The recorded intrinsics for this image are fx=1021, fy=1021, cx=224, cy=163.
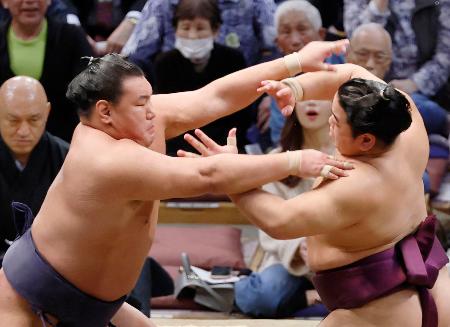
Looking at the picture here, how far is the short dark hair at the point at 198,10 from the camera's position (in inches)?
187

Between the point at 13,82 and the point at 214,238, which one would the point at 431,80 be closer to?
the point at 214,238

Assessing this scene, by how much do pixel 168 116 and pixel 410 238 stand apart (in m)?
0.77

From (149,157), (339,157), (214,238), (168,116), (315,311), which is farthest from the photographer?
(214,238)

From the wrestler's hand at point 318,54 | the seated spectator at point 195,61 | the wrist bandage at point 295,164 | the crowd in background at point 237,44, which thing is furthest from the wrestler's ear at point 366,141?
the seated spectator at point 195,61

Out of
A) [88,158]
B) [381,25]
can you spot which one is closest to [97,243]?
[88,158]

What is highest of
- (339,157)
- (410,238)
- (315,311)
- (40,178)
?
(339,157)

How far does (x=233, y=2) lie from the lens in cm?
489

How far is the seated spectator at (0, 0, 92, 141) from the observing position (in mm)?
4754

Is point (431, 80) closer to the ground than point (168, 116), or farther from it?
closer to the ground

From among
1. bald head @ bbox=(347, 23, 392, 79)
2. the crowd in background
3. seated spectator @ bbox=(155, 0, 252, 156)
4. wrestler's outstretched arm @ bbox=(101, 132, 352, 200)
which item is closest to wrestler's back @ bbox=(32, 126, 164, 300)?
wrestler's outstretched arm @ bbox=(101, 132, 352, 200)

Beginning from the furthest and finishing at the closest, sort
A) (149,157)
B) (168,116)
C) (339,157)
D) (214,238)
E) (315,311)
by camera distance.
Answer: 1. (214,238)
2. (315,311)
3. (168,116)
4. (339,157)
5. (149,157)

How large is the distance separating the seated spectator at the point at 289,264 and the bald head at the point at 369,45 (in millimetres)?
446

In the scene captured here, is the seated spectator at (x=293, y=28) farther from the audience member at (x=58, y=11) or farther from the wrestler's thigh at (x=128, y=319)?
the wrestler's thigh at (x=128, y=319)

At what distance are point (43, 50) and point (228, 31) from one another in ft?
2.93
